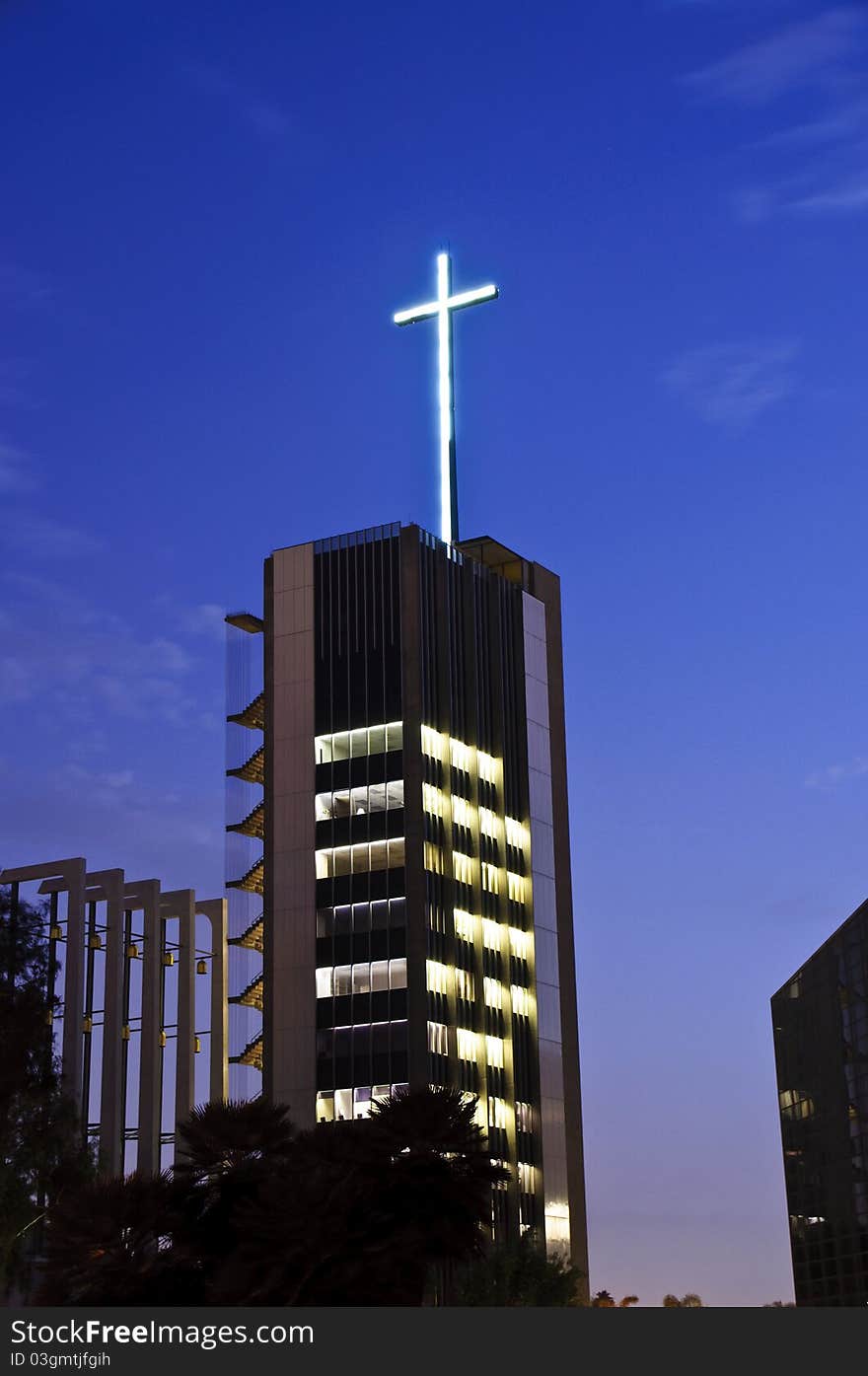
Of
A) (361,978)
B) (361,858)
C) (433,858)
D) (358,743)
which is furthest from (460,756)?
(361,978)

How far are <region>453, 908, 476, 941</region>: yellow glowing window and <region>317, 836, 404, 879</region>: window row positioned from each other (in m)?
4.88

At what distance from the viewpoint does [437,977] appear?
351 ft

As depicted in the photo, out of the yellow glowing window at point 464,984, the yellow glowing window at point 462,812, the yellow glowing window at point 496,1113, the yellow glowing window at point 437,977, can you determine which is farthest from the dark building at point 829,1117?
the yellow glowing window at point 462,812

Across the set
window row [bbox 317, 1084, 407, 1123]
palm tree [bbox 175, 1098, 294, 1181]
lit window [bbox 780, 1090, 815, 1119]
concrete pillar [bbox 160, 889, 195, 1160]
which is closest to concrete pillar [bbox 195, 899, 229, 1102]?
concrete pillar [bbox 160, 889, 195, 1160]

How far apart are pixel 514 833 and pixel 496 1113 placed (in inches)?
700

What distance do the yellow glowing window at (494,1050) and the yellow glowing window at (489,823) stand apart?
1240cm

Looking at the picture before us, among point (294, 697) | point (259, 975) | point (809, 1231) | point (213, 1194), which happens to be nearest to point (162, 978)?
point (259, 975)

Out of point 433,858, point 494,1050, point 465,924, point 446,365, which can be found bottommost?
point 494,1050

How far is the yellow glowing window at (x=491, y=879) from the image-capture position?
114 metres

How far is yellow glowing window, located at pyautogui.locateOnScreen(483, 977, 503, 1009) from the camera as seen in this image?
111500 millimetres

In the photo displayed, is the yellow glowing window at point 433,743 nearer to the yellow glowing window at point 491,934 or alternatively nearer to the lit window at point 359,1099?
the yellow glowing window at point 491,934

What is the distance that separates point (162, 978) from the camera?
119 m

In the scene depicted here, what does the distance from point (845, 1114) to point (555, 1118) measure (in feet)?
67.8

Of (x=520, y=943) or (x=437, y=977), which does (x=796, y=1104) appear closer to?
(x=520, y=943)
